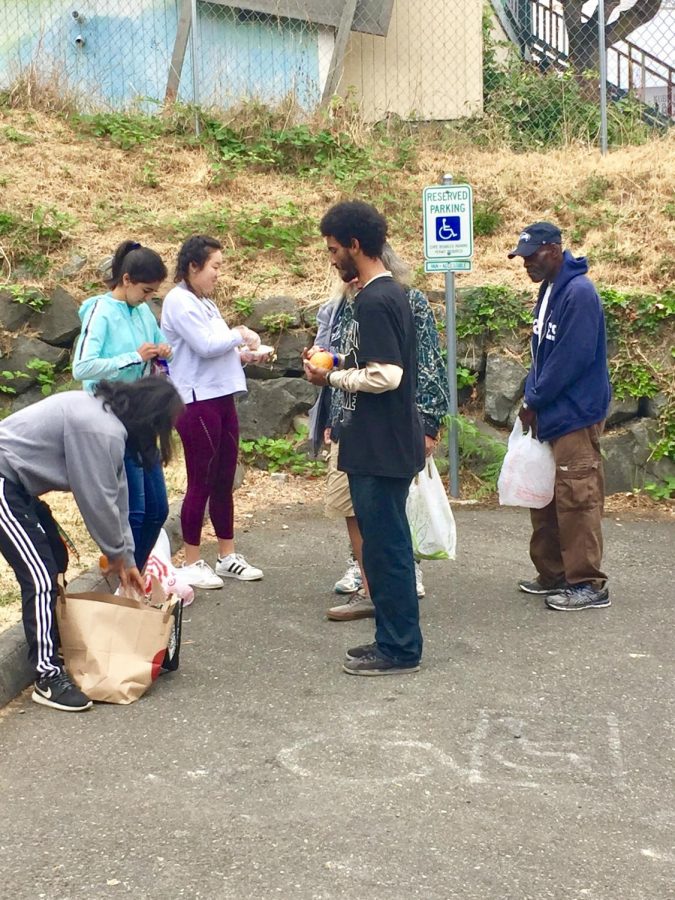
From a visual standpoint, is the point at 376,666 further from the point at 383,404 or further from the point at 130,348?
the point at 130,348

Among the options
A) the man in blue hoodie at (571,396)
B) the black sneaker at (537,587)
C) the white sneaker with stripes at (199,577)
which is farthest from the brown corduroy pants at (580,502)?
the white sneaker with stripes at (199,577)

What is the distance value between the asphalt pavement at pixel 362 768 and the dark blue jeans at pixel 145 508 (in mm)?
528

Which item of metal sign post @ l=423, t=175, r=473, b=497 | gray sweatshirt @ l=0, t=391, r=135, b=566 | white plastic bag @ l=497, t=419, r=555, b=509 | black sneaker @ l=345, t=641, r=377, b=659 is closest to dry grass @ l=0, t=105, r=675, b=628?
metal sign post @ l=423, t=175, r=473, b=497

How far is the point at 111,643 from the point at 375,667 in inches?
45.5

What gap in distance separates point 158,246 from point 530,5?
27.5ft

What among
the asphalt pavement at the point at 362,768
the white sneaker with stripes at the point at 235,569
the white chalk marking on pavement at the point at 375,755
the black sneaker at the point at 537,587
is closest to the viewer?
the asphalt pavement at the point at 362,768

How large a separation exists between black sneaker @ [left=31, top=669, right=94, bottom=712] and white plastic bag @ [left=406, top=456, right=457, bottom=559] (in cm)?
184

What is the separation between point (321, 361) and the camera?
4.99 metres

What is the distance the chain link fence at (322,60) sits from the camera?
1270cm

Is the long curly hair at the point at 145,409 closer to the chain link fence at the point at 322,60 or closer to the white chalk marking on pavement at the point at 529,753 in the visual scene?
the white chalk marking on pavement at the point at 529,753

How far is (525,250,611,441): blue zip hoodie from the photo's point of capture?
5.84 meters

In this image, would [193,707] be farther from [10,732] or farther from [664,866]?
[664,866]

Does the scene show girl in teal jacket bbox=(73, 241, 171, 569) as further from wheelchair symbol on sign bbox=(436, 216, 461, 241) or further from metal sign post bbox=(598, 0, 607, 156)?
metal sign post bbox=(598, 0, 607, 156)

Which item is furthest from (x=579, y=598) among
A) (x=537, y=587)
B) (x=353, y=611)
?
(x=353, y=611)
